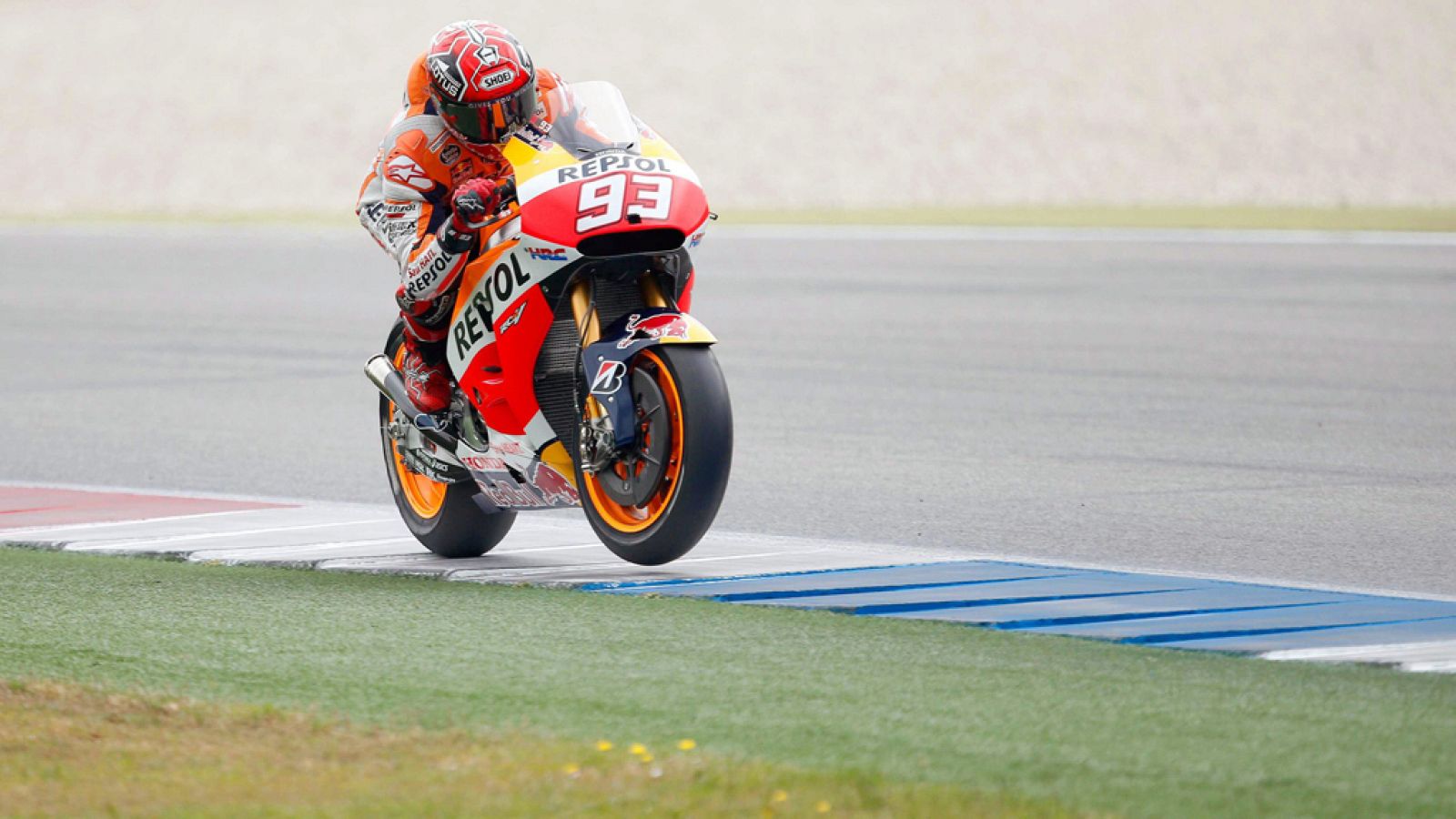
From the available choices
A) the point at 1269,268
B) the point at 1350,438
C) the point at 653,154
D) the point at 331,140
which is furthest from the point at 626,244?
the point at 331,140

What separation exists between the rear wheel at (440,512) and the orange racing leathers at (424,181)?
46 centimetres

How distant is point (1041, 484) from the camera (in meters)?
10.0

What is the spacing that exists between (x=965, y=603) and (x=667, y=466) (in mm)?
999

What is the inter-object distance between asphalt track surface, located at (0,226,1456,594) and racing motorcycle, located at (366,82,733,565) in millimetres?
1559

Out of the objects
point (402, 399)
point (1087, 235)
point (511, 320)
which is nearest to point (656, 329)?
point (511, 320)

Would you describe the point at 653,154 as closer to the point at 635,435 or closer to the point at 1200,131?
the point at 635,435

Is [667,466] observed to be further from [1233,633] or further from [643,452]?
[1233,633]

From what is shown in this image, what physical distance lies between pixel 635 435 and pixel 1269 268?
17918 millimetres

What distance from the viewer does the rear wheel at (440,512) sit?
7.97 meters

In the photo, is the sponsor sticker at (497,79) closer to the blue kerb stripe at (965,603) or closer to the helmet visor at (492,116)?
the helmet visor at (492,116)

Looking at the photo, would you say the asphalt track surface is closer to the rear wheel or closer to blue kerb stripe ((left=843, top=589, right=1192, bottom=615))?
blue kerb stripe ((left=843, top=589, right=1192, bottom=615))

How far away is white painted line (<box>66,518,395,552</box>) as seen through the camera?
8094mm

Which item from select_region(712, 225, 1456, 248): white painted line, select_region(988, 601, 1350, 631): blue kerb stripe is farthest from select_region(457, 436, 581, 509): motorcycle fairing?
select_region(712, 225, 1456, 248): white painted line

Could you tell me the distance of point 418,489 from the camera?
8.20 meters
